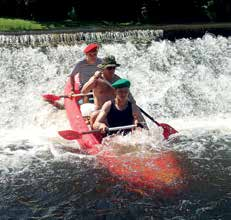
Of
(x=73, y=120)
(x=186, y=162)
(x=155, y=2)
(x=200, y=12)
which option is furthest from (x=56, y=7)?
(x=186, y=162)

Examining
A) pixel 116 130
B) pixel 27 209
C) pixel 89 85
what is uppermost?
pixel 89 85

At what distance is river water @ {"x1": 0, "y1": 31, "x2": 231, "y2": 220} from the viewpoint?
612 cm

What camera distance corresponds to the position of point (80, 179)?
22.6 feet

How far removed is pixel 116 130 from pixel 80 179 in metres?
1.06

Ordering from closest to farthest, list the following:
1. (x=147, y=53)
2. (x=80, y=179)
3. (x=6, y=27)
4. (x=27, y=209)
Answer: (x=27, y=209) < (x=80, y=179) < (x=147, y=53) < (x=6, y=27)

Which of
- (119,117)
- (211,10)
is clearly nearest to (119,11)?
(211,10)

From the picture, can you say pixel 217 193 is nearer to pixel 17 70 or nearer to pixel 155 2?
pixel 17 70

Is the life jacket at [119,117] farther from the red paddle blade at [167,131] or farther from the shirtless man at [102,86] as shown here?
the red paddle blade at [167,131]

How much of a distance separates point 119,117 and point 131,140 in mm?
419

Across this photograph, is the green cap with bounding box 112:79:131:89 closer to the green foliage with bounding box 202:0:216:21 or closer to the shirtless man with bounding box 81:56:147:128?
the shirtless man with bounding box 81:56:147:128

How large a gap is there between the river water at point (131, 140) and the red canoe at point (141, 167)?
0.46ft

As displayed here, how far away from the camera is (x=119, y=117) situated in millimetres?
7641

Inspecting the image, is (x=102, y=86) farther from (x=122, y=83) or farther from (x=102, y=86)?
(x=122, y=83)

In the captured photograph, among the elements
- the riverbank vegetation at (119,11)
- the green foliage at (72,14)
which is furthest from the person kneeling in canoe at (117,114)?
the green foliage at (72,14)
